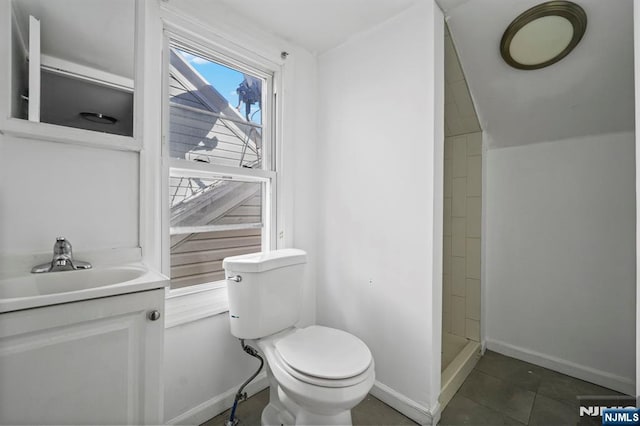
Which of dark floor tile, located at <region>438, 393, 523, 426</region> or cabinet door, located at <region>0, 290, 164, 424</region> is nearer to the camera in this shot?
cabinet door, located at <region>0, 290, 164, 424</region>

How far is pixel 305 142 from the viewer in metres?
1.90

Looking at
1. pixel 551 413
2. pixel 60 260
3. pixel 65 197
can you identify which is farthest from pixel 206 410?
pixel 551 413

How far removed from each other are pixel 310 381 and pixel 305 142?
1399 millimetres

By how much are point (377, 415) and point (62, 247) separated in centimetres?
162

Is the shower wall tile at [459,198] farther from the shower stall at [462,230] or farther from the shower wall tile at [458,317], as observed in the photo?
the shower wall tile at [458,317]

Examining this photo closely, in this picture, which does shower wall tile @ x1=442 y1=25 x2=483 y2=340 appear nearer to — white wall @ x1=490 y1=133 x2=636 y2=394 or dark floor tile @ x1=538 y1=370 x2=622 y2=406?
white wall @ x1=490 y1=133 x2=636 y2=394

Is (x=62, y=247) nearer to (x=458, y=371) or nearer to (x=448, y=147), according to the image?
(x=458, y=371)

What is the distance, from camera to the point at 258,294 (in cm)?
134

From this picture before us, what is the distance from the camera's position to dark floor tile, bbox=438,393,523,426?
4.65ft

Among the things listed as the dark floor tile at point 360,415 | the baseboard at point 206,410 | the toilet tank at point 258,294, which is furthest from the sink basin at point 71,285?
the dark floor tile at point 360,415

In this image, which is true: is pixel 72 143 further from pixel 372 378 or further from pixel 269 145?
pixel 372 378

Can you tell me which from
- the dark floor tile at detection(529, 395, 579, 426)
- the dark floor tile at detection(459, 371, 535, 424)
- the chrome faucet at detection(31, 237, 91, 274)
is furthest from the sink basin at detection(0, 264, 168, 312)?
the dark floor tile at detection(529, 395, 579, 426)

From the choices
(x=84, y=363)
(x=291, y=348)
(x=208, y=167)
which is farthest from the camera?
(x=208, y=167)

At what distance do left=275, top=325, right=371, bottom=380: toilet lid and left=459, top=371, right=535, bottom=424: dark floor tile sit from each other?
0.91 metres
